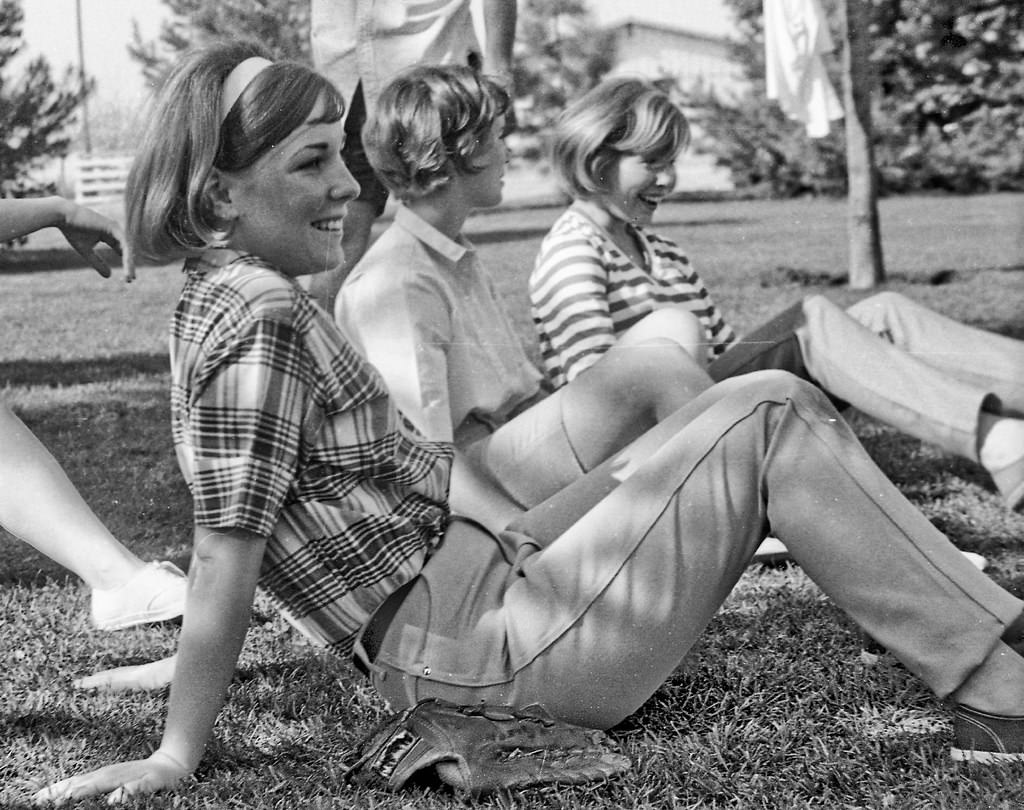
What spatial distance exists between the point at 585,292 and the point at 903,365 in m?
0.73

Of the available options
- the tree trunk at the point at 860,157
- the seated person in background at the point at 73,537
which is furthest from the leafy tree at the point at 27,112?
the tree trunk at the point at 860,157

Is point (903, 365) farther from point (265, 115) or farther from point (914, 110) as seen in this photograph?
point (265, 115)

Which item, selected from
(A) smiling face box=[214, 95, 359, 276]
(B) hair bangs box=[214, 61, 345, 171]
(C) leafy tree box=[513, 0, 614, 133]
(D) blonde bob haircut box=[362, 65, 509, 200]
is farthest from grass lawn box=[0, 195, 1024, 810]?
(B) hair bangs box=[214, 61, 345, 171]

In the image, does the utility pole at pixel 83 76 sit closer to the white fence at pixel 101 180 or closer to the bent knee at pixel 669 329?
the white fence at pixel 101 180

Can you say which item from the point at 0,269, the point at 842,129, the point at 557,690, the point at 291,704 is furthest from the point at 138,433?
the point at 557,690

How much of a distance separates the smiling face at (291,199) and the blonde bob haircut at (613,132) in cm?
107

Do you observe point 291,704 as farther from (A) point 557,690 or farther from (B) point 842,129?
(B) point 842,129

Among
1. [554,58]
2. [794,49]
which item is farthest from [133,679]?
[794,49]

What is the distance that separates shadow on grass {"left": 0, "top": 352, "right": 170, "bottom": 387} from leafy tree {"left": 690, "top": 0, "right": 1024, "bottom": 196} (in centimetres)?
215

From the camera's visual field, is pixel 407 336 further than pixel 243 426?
Yes

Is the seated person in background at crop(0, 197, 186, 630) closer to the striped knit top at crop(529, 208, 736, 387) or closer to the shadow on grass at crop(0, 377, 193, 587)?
the shadow on grass at crop(0, 377, 193, 587)

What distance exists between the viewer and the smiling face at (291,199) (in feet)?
5.54

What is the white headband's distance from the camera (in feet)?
5.43

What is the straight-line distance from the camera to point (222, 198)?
1.68m
